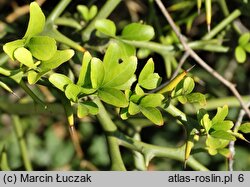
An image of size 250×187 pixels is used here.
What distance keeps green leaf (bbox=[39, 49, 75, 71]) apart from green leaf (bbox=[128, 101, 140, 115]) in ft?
0.33

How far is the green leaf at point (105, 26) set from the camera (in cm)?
77

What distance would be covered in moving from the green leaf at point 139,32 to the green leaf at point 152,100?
0.53ft

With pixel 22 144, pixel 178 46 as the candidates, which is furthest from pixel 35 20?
pixel 22 144

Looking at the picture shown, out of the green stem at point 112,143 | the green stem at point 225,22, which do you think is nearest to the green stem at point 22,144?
the green stem at point 112,143

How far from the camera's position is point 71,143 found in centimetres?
142

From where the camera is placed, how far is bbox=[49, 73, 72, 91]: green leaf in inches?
24.2

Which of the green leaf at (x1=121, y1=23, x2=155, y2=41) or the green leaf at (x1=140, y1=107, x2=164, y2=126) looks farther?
the green leaf at (x1=121, y1=23, x2=155, y2=41)

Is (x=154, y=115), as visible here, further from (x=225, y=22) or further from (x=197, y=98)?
(x=225, y=22)

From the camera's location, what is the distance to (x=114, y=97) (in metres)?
0.62

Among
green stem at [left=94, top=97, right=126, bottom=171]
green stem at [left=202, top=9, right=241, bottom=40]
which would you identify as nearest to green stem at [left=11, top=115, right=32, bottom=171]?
green stem at [left=94, top=97, right=126, bottom=171]

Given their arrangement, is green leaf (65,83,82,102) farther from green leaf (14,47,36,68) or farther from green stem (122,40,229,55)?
green stem (122,40,229,55)

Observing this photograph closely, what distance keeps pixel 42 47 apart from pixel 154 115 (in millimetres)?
159
